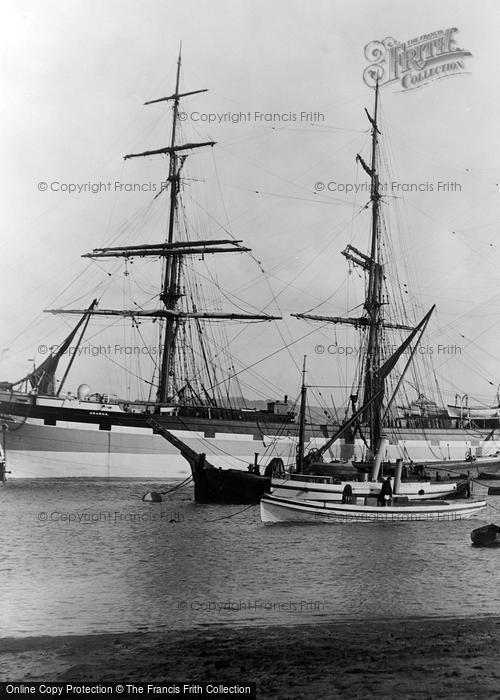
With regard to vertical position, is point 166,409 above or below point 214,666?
above

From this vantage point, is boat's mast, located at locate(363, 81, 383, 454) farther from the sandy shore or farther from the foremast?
the sandy shore

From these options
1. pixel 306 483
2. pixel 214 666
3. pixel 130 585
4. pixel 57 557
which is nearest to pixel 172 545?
pixel 57 557

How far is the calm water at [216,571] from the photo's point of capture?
15289 mm

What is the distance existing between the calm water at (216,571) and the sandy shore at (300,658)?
1030mm

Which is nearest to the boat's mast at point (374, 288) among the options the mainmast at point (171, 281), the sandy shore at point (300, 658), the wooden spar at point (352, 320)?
the wooden spar at point (352, 320)

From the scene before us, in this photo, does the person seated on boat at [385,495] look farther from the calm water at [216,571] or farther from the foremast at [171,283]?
the foremast at [171,283]

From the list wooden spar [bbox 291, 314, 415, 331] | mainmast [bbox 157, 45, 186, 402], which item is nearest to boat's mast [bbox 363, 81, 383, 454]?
wooden spar [bbox 291, 314, 415, 331]

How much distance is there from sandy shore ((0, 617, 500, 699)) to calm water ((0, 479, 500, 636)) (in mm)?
1030

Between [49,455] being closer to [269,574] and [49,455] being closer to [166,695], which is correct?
[269,574]

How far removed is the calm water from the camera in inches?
602

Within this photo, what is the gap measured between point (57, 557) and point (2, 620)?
643 centimetres

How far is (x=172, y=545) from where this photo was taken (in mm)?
23344

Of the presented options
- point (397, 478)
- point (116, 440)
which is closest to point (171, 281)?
point (116, 440)

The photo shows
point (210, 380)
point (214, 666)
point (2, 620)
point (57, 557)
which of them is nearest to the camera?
point (214, 666)
